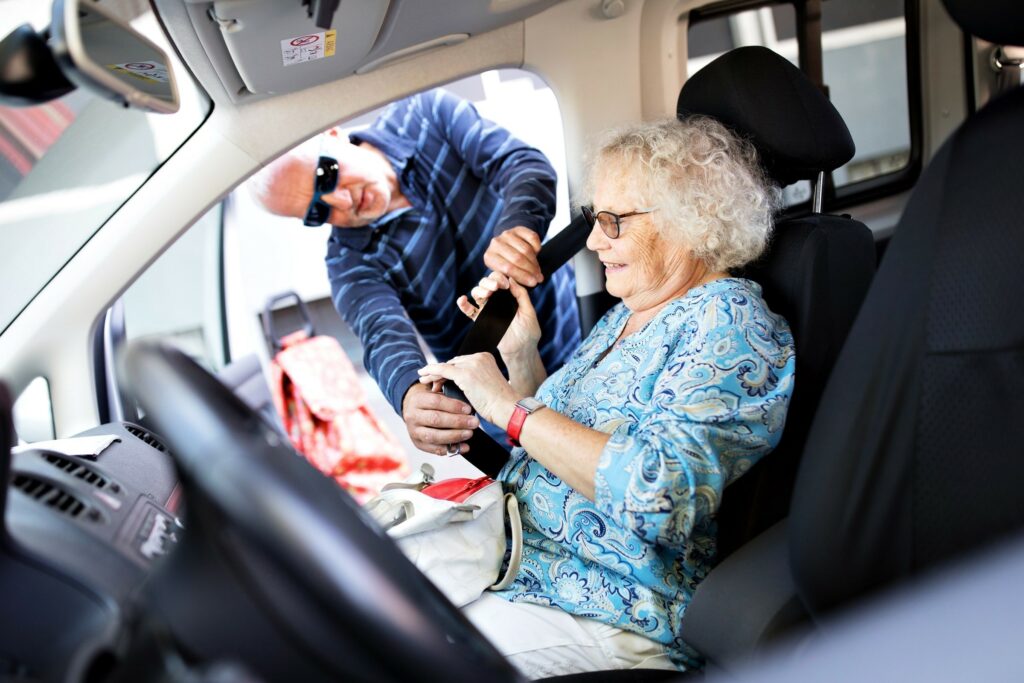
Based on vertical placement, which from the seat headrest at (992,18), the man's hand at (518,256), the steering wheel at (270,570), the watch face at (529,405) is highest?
the seat headrest at (992,18)

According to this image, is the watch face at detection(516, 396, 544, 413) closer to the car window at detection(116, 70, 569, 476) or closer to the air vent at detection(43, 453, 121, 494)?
the air vent at detection(43, 453, 121, 494)

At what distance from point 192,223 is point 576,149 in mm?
907

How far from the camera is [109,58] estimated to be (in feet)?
3.69

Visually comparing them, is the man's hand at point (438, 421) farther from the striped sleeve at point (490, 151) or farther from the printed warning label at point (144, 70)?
the printed warning label at point (144, 70)

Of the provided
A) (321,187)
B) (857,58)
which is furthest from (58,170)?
(857,58)

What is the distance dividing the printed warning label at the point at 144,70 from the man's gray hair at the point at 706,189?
0.81 m

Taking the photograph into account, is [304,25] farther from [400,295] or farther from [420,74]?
[400,295]

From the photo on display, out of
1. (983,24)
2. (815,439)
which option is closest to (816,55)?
(983,24)

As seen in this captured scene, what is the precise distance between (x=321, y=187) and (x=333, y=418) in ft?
5.50

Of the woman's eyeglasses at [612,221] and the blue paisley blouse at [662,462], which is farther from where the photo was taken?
the woman's eyeglasses at [612,221]

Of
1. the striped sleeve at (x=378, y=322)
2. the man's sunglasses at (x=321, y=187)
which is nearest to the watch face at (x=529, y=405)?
the striped sleeve at (x=378, y=322)

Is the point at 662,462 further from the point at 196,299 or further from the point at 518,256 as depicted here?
the point at 196,299

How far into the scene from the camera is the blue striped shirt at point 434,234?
231cm

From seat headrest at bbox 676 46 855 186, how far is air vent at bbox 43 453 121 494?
1185mm
